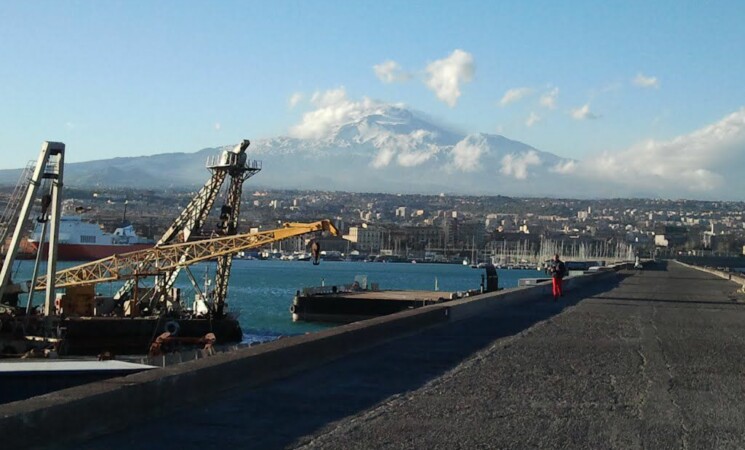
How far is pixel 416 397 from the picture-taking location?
449 inches

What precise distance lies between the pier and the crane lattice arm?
34220 mm

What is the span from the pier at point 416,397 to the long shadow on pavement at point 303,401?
0.7 inches

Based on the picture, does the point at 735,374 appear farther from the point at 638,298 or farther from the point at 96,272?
the point at 96,272

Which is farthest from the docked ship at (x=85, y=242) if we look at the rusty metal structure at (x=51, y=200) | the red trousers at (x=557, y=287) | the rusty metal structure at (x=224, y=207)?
the red trousers at (x=557, y=287)

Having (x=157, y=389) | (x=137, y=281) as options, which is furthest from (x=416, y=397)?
(x=137, y=281)

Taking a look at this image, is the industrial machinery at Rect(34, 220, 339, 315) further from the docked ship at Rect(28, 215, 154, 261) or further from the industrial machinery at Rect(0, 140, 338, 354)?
the docked ship at Rect(28, 215, 154, 261)

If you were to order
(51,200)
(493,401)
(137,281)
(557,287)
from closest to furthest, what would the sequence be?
(493,401) < (557,287) < (51,200) < (137,281)

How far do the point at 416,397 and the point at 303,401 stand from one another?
1.27 metres

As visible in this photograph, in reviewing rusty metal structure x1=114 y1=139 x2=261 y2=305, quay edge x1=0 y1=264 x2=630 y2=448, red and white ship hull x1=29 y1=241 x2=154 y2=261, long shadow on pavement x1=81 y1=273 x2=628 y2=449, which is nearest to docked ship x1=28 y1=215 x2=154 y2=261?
red and white ship hull x1=29 y1=241 x2=154 y2=261

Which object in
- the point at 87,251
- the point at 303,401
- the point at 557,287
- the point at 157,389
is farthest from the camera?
the point at 87,251

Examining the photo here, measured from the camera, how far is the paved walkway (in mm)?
9047

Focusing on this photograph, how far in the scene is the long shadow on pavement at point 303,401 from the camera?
880 cm

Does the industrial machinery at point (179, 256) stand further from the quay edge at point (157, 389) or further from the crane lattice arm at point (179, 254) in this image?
the quay edge at point (157, 389)

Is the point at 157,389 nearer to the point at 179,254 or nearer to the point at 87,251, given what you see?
the point at 179,254
